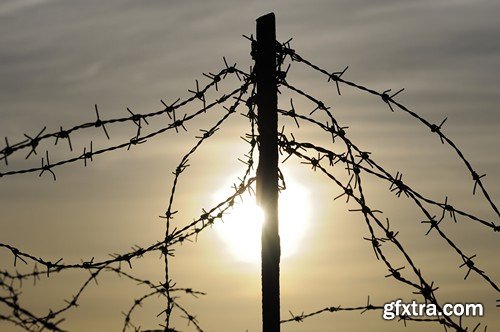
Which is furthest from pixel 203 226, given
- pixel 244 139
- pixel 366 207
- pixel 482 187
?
pixel 482 187

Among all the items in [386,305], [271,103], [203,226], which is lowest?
[386,305]

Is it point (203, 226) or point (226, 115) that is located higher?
point (226, 115)

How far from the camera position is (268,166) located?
7512mm

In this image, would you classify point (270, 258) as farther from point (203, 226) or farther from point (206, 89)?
point (206, 89)

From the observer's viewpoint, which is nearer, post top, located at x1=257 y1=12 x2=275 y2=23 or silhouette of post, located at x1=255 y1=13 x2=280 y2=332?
silhouette of post, located at x1=255 y1=13 x2=280 y2=332

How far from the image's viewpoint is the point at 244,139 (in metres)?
7.68

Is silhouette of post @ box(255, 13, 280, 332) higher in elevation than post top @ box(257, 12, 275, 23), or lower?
lower

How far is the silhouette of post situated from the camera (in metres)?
7.27

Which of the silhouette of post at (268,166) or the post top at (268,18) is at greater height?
the post top at (268,18)

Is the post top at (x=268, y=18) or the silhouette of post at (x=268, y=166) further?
the post top at (x=268, y=18)

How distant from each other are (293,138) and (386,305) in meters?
1.55

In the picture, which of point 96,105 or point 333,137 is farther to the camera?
point 333,137

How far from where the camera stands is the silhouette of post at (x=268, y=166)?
727 centimetres

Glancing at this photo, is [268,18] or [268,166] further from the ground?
[268,18]
